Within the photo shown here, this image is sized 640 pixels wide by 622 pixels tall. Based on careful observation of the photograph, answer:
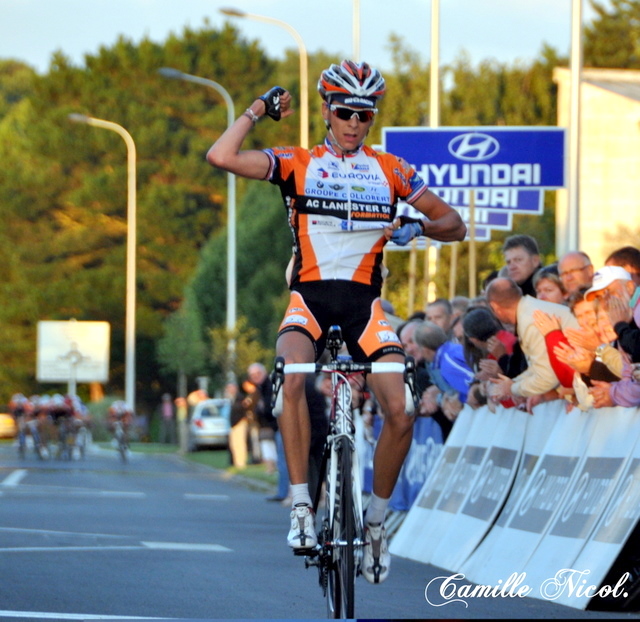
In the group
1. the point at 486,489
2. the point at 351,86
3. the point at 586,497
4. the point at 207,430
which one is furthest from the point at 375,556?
the point at 207,430

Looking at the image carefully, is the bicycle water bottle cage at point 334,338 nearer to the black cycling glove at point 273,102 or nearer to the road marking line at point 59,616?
the black cycling glove at point 273,102

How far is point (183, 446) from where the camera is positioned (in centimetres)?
5072

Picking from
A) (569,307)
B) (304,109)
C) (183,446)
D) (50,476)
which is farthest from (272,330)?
(569,307)

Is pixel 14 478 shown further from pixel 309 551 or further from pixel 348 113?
pixel 309 551

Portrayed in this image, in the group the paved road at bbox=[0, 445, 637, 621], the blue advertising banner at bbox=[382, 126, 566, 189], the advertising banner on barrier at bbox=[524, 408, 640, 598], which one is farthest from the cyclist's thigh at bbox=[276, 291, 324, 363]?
the blue advertising banner at bbox=[382, 126, 566, 189]

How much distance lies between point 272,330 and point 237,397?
2680cm

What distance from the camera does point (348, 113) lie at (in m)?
7.93

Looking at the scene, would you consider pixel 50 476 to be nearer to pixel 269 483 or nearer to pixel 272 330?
pixel 269 483

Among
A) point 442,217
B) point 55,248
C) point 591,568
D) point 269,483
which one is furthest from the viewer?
point 55,248

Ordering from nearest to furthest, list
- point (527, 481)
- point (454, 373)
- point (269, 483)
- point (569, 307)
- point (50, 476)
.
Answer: point (527, 481) < point (569, 307) < point (454, 373) < point (269, 483) < point (50, 476)

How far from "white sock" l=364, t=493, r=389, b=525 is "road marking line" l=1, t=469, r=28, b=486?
18.0 m

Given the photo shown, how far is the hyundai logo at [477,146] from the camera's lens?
66.7ft

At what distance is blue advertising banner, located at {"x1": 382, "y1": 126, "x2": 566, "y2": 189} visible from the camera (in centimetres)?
2034

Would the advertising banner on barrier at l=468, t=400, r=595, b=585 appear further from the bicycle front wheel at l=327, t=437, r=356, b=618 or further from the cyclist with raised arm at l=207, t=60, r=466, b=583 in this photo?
the bicycle front wheel at l=327, t=437, r=356, b=618
